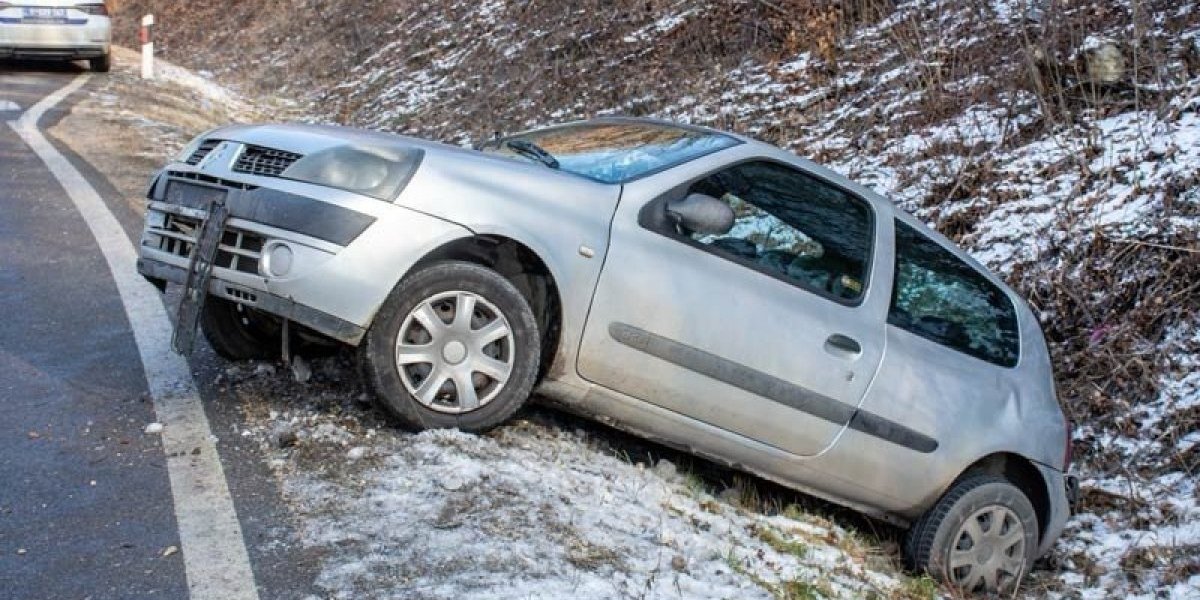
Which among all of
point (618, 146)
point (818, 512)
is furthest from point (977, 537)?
point (618, 146)

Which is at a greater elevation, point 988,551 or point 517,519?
point 517,519

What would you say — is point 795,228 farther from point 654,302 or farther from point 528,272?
point 528,272

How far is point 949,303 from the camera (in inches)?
227

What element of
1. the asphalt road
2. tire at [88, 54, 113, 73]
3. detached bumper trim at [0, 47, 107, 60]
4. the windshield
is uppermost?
the windshield

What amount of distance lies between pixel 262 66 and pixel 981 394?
19.7m

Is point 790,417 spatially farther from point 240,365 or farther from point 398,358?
point 240,365

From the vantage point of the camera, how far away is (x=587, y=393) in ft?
16.5

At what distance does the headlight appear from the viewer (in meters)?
4.68

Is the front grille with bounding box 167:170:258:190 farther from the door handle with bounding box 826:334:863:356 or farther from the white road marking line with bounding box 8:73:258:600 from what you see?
the door handle with bounding box 826:334:863:356

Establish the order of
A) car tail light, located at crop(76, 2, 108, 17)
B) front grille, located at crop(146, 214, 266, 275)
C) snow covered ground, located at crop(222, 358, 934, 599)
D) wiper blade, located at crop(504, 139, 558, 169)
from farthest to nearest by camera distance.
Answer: car tail light, located at crop(76, 2, 108, 17), wiper blade, located at crop(504, 139, 558, 169), front grille, located at crop(146, 214, 266, 275), snow covered ground, located at crop(222, 358, 934, 599)

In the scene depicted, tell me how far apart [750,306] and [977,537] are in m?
1.66

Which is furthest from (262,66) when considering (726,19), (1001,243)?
(1001,243)

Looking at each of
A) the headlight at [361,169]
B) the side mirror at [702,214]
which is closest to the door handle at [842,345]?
the side mirror at [702,214]

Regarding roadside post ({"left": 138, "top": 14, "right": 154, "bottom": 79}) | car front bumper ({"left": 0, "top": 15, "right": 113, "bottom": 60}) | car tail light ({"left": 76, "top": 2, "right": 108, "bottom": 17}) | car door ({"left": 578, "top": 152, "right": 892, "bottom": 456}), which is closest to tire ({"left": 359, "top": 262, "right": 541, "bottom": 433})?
car door ({"left": 578, "top": 152, "right": 892, "bottom": 456})
